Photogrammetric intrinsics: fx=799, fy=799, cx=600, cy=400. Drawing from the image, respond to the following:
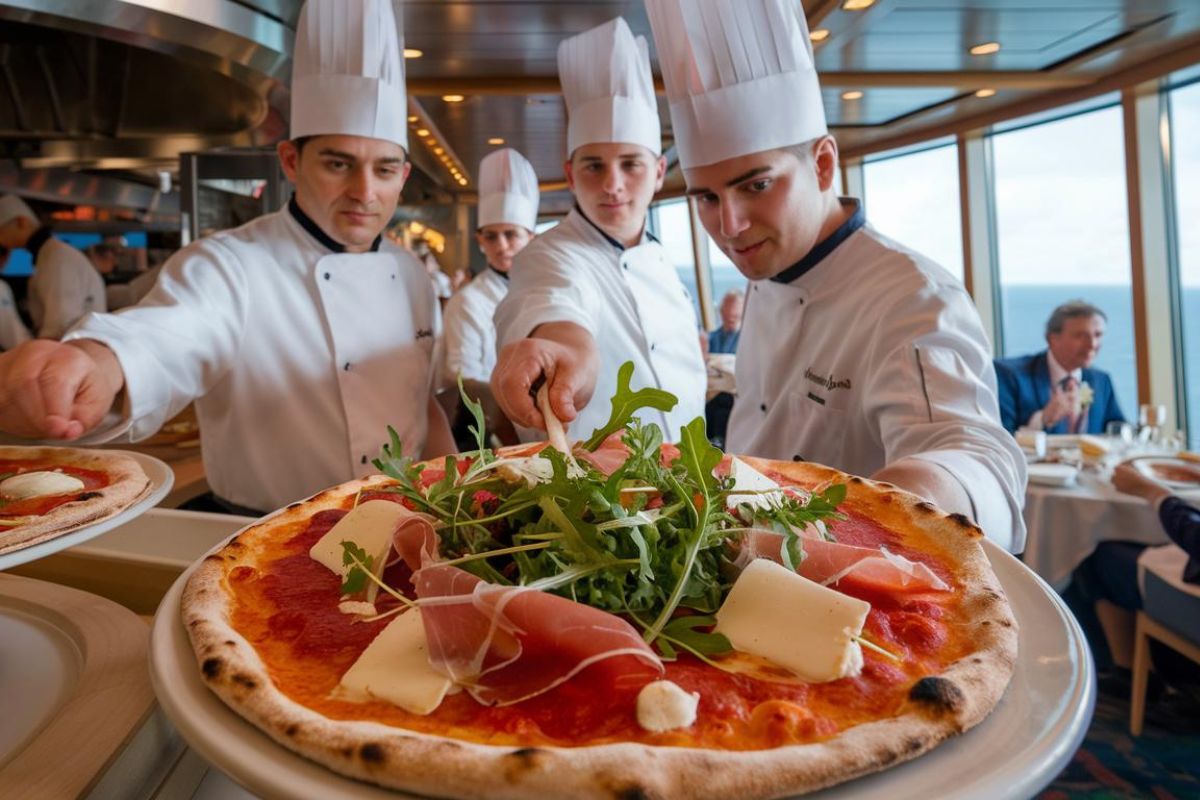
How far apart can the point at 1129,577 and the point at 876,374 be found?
2.81 meters

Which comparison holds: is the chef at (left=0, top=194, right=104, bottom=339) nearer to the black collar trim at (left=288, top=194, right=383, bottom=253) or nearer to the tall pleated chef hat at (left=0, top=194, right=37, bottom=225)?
the tall pleated chef hat at (left=0, top=194, right=37, bottom=225)

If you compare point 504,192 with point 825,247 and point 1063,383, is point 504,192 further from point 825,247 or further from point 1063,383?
point 825,247

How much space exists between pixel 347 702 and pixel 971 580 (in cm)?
72

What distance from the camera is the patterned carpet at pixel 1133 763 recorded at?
2.99 metres

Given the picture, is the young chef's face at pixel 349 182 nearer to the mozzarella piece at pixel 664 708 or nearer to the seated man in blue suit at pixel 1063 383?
the mozzarella piece at pixel 664 708

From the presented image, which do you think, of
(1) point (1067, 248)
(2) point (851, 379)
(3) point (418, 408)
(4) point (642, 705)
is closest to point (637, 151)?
(3) point (418, 408)

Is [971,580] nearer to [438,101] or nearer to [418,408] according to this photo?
[418,408]

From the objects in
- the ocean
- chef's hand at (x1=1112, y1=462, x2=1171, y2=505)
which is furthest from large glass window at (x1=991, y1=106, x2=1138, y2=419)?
chef's hand at (x1=1112, y1=462, x2=1171, y2=505)

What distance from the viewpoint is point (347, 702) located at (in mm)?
724

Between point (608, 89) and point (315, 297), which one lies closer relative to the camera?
point (315, 297)

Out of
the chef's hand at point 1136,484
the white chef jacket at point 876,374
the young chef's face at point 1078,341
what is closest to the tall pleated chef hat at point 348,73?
the white chef jacket at point 876,374

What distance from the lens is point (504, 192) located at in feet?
19.9

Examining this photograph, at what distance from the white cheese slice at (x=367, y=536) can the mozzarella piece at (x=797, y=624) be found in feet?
1.35

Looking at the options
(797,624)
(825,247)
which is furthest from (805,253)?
(797,624)
